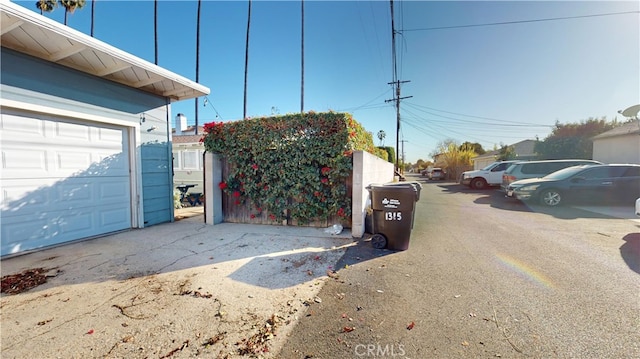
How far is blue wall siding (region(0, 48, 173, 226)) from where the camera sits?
3.72m

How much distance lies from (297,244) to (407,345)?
106 inches

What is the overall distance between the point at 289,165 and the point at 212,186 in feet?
6.70

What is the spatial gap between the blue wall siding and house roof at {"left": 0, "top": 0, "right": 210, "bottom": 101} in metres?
0.17

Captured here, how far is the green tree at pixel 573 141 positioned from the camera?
55.1ft

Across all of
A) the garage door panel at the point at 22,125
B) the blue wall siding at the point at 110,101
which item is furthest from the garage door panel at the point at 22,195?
the blue wall siding at the point at 110,101

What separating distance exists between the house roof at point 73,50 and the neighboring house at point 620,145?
2078 cm

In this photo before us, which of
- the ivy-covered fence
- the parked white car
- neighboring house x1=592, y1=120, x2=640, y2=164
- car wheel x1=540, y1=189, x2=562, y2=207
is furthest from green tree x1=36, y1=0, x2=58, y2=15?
neighboring house x1=592, y1=120, x2=640, y2=164

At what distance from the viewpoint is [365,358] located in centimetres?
175

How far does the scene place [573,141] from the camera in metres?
17.0

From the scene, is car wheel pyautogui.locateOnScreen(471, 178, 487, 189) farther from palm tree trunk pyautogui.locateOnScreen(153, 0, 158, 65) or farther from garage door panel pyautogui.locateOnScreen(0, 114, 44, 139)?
palm tree trunk pyautogui.locateOnScreen(153, 0, 158, 65)

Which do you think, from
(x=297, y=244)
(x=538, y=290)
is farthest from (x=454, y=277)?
(x=297, y=244)

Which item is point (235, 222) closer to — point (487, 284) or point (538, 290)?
point (487, 284)

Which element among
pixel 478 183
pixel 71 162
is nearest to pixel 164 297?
pixel 71 162

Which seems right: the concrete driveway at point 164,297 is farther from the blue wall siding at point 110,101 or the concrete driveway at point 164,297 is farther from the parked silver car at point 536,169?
the parked silver car at point 536,169
